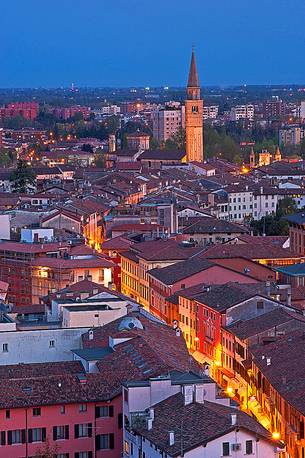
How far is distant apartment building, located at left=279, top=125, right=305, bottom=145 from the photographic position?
110438 mm

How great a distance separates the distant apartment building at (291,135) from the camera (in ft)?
362

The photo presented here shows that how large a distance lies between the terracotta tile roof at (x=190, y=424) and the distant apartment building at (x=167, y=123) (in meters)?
96.5

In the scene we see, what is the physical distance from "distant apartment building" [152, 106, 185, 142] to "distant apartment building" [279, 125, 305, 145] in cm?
788

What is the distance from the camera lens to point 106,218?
4403 centimetres

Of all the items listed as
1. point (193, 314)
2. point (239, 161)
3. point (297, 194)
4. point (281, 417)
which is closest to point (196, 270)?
point (193, 314)

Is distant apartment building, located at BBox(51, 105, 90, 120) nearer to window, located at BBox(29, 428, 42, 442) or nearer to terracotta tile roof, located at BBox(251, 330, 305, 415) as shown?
terracotta tile roof, located at BBox(251, 330, 305, 415)

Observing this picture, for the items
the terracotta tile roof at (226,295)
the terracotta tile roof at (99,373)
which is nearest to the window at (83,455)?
the terracotta tile roof at (99,373)

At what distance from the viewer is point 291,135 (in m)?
112

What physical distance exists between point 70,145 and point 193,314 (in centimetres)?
7456

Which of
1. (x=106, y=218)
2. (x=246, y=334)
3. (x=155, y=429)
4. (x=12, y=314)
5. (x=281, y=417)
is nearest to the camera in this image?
(x=155, y=429)

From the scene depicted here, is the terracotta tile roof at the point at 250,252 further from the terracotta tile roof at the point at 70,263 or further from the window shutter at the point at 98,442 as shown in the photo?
the window shutter at the point at 98,442

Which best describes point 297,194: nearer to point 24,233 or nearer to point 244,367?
point 24,233

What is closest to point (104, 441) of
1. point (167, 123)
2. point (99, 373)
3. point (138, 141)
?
point (99, 373)

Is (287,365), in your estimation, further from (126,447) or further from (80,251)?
(80,251)
